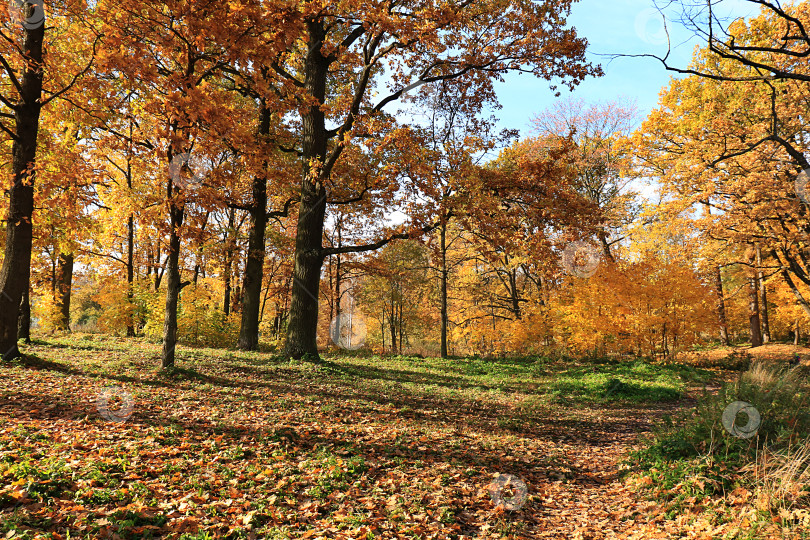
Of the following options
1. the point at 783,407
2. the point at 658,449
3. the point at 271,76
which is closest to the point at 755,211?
the point at 783,407

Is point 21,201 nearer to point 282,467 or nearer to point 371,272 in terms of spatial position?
point 282,467

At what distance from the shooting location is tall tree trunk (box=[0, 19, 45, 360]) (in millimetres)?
8727

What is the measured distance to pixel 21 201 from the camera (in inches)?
353

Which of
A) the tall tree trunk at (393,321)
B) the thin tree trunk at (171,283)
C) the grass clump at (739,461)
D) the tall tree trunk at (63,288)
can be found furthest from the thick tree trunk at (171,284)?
the tall tree trunk at (393,321)

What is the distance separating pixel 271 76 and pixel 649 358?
732 inches

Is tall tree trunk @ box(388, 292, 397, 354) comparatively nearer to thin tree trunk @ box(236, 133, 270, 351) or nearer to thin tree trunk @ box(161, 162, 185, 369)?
thin tree trunk @ box(236, 133, 270, 351)

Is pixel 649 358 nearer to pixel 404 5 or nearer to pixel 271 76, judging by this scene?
pixel 404 5

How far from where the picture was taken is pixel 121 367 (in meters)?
9.02

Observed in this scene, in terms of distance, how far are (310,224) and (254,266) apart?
397 cm

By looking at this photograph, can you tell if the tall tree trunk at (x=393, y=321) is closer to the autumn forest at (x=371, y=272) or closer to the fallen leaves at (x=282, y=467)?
the autumn forest at (x=371, y=272)

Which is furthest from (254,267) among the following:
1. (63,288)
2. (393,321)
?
(393,321)

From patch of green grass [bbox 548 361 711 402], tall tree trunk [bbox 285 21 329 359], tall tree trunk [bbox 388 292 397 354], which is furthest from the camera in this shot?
tall tree trunk [bbox 388 292 397 354]

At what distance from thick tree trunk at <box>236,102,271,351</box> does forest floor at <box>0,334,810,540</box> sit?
4.90 meters

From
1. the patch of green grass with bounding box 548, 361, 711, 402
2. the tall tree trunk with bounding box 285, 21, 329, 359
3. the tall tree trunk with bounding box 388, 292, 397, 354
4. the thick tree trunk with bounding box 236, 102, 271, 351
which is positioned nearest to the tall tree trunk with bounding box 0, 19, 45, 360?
the tall tree trunk with bounding box 285, 21, 329, 359
